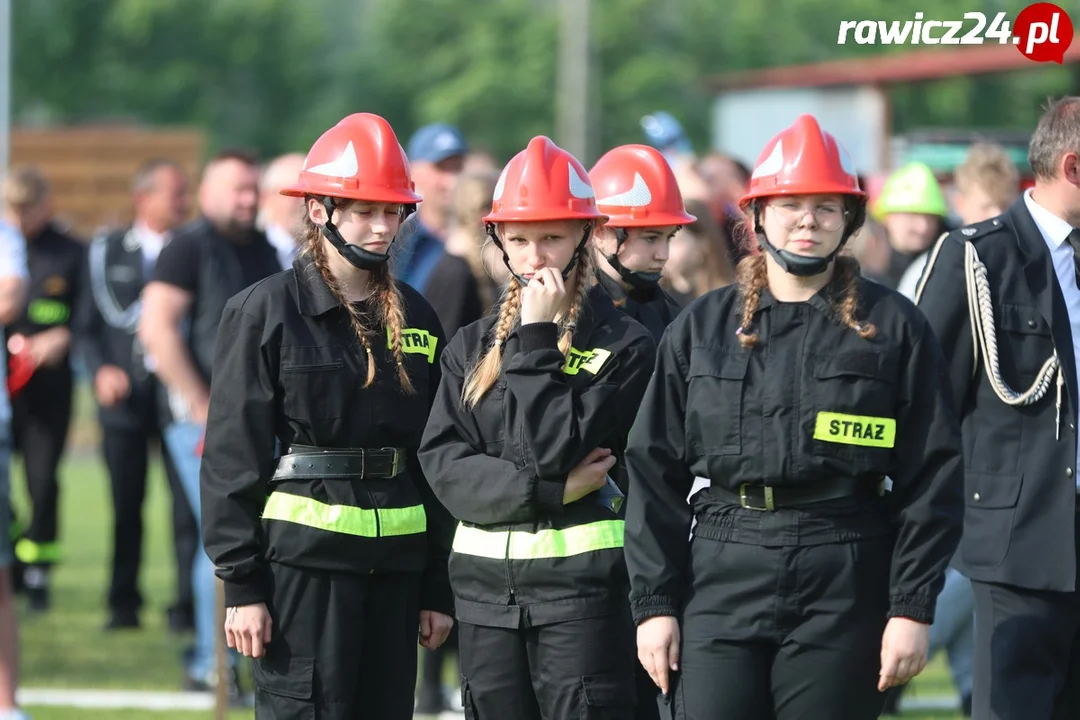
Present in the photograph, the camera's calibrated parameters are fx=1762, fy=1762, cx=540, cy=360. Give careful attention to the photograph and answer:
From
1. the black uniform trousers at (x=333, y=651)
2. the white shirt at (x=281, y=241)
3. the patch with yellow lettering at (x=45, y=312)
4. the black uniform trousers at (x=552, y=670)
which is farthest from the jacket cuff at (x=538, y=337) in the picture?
the patch with yellow lettering at (x=45, y=312)

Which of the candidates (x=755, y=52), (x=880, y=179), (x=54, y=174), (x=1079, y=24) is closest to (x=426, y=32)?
(x=755, y=52)

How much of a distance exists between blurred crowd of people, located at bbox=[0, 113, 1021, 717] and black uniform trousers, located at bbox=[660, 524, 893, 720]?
3.63ft

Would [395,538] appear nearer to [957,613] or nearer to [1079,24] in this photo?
[957,613]

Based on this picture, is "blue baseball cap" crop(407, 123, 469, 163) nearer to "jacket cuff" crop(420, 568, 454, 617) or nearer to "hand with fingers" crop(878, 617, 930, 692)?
"jacket cuff" crop(420, 568, 454, 617)

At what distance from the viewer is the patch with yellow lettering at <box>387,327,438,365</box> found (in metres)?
5.41

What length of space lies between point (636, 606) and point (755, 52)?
54693 mm

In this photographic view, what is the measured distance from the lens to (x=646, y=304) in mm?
6137

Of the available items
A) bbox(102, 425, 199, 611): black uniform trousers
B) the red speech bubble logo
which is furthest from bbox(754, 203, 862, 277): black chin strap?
bbox(102, 425, 199, 611): black uniform trousers

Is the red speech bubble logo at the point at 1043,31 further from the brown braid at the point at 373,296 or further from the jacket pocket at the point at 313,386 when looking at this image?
the jacket pocket at the point at 313,386

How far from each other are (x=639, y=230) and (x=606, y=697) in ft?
6.42

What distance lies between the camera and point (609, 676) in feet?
16.1

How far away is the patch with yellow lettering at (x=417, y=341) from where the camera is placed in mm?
5406

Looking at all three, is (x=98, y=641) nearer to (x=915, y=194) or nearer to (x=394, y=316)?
(x=915, y=194)
